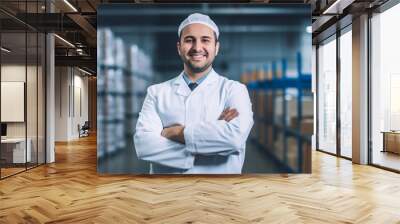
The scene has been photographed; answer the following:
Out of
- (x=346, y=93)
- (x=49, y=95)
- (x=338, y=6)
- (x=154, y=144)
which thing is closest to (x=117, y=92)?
(x=154, y=144)

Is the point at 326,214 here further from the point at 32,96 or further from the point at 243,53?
the point at 32,96

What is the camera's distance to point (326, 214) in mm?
4117

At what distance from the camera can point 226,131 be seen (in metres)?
6.21

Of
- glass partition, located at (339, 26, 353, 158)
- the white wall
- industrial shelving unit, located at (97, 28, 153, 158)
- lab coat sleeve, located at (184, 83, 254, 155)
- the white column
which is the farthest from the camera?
the white wall

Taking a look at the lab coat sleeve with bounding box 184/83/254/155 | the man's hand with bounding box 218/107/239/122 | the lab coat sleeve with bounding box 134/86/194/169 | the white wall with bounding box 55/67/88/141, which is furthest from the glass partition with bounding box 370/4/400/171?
the white wall with bounding box 55/67/88/141

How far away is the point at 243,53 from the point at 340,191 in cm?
269

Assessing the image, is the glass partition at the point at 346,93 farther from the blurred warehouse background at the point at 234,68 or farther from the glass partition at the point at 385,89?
the blurred warehouse background at the point at 234,68

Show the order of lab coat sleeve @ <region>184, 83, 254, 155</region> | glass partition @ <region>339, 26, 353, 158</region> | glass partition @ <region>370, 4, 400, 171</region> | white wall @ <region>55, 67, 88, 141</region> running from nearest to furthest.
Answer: lab coat sleeve @ <region>184, 83, 254, 155</region>
glass partition @ <region>370, 4, 400, 171</region>
glass partition @ <region>339, 26, 353, 158</region>
white wall @ <region>55, 67, 88, 141</region>

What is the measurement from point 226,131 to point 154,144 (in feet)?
4.00

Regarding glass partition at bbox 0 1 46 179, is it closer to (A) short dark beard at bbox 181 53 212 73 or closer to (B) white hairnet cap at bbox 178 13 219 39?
(B) white hairnet cap at bbox 178 13 219 39

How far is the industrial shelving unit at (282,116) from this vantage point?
6.30m

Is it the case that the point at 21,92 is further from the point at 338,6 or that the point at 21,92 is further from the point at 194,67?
the point at 338,6

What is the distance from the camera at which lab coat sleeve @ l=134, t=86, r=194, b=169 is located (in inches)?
245

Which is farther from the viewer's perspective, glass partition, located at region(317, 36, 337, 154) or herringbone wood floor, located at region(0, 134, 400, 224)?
glass partition, located at region(317, 36, 337, 154)
